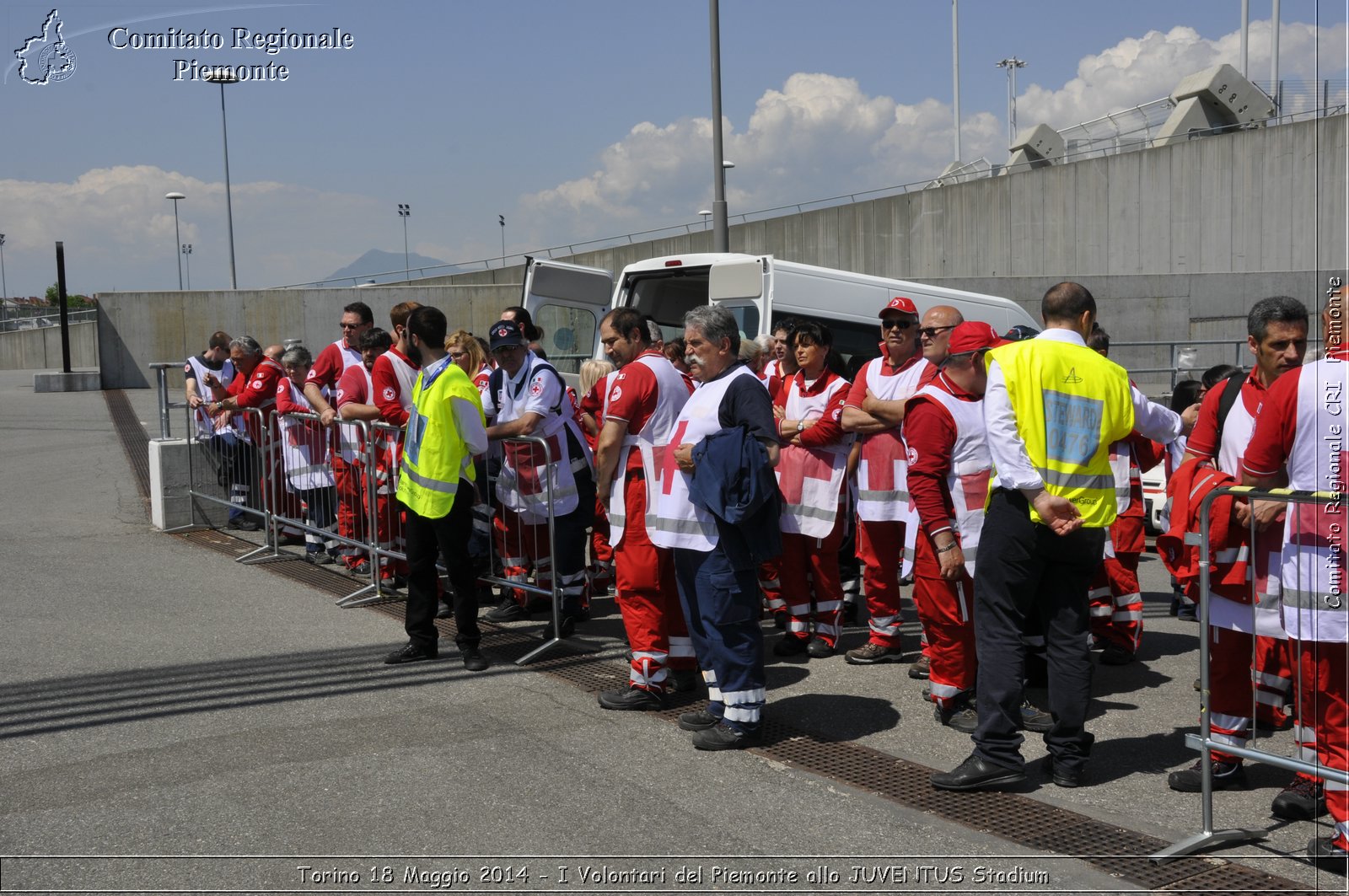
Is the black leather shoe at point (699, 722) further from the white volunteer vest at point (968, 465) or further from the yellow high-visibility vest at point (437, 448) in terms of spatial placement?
the yellow high-visibility vest at point (437, 448)

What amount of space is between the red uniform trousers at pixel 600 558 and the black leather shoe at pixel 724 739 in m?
3.19

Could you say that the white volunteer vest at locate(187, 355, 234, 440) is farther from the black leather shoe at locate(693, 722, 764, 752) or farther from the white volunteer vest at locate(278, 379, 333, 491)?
the black leather shoe at locate(693, 722, 764, 752)

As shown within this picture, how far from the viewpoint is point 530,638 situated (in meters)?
7.17

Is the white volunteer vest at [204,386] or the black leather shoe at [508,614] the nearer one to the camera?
the black leather shoe at [508,614]

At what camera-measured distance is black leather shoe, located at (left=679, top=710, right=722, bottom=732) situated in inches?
214

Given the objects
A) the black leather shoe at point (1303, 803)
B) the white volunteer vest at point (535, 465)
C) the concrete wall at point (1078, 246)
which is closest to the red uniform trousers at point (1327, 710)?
the black leather shoe at point (1303, 803)

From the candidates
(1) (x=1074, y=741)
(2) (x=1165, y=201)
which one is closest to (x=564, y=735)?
(1) (x=1074, y=741)

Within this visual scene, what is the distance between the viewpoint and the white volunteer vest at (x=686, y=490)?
207 inches

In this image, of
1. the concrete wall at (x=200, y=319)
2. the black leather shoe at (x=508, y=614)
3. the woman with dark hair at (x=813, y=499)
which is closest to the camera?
the woman with dark hair at (x=813, y=499)

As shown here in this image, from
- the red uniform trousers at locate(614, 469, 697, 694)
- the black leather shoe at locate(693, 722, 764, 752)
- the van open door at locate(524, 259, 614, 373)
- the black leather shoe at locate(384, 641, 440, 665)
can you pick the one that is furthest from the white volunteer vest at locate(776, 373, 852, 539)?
the van open door at locate(524, 259, 614, 373)

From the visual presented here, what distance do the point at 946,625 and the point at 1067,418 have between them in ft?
4.68

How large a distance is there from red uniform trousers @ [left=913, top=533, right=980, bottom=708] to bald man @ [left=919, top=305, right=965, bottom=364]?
3.44ft

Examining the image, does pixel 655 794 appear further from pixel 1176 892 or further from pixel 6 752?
pixel 6 752

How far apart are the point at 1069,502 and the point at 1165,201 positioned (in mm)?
24102
